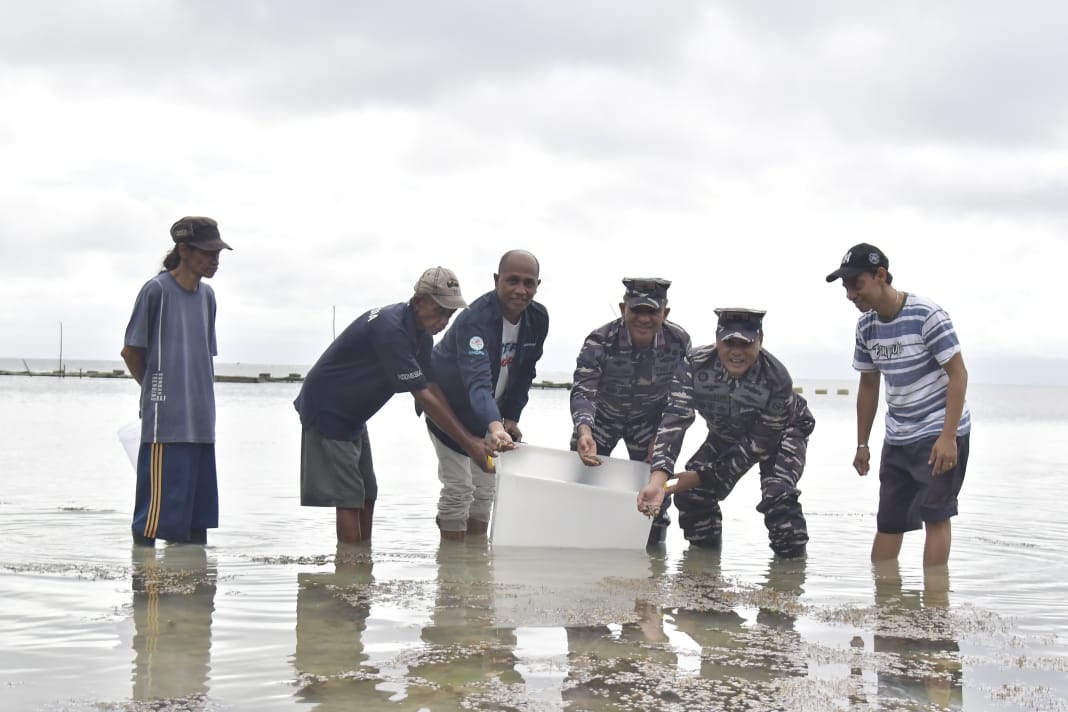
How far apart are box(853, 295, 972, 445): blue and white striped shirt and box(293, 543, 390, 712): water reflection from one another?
2884 mm

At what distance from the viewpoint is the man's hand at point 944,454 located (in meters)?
5.42

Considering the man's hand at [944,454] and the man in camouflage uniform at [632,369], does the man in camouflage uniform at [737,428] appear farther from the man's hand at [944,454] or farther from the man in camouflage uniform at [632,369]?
the man's hand at [944,454]

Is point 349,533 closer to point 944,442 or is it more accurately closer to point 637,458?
point 637,458

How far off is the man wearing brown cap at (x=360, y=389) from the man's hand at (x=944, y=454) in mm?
2331

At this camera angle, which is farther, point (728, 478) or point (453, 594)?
point (728, 478)

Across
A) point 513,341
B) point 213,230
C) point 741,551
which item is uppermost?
point 213,230

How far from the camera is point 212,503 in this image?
622 cm

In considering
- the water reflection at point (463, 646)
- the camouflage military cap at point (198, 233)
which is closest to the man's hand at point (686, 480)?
the water reflection at point (463, 646)

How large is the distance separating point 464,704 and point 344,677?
509 mm

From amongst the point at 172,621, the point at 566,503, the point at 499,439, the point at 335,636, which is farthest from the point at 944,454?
the point at 172,621

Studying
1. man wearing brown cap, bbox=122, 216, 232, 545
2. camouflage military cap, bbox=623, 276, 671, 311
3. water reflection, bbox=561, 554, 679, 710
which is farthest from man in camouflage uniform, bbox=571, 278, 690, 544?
man wearing brown cap, bbox=122, 216, 232, 545

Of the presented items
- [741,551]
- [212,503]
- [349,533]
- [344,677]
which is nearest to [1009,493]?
[741,551]

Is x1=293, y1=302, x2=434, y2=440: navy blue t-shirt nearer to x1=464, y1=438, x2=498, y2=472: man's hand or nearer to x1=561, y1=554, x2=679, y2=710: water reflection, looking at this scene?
x1=464, y1=438, x2=498, y2=472: man's hand

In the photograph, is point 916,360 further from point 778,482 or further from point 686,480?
point 686,480
